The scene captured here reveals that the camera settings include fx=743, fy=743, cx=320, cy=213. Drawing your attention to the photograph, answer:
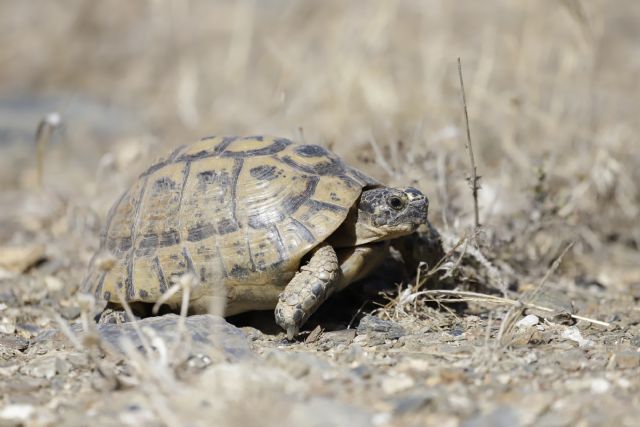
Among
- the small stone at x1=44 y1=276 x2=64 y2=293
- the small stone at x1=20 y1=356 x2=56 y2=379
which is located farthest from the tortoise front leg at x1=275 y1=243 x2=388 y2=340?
the small stone at x1=44 y1=276 x2=64 y2=293

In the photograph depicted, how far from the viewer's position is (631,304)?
15.5 feet

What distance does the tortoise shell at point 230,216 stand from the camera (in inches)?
152

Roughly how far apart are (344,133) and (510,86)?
218cm

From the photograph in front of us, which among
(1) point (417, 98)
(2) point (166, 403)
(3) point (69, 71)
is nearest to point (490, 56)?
(1) point (417, 98)

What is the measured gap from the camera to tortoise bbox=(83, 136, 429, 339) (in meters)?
3.85

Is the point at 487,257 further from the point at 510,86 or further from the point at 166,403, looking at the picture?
the point at 510,86

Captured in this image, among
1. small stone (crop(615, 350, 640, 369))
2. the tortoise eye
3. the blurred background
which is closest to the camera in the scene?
small stone (crop(615, 350, 640, 369))

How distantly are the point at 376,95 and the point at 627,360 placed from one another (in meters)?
5.01

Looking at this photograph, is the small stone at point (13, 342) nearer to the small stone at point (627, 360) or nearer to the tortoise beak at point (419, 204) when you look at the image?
the tortoise beak at point (419, 204)

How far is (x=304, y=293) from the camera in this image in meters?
3.76

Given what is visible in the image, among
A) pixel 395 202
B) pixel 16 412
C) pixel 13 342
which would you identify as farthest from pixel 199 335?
pixel 395 202

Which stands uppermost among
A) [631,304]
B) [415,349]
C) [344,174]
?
[344,174]

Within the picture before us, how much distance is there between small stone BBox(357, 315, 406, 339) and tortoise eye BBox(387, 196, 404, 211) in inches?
24.7

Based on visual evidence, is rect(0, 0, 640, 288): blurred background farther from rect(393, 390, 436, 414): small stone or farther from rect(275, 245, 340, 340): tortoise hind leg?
rect(393, 390, 436, 414): small stone
